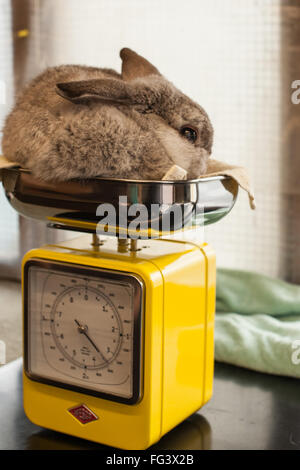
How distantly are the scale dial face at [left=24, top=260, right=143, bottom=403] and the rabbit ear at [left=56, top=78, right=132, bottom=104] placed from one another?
0.26 metres

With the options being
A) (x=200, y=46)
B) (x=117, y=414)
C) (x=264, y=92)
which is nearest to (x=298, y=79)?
(x=264, y=92)

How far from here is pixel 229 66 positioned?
167 centimetres

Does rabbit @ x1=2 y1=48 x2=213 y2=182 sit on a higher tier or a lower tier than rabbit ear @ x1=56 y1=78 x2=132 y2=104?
lower

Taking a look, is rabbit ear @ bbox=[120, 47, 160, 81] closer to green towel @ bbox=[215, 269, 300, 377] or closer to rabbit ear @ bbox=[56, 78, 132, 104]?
rabbit ear @ bbox=[56, 78, 132, 104]

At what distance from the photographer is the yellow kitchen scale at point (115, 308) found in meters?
0.91

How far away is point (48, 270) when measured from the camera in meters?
0.99

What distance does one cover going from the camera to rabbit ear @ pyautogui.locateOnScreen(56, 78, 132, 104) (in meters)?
0.86

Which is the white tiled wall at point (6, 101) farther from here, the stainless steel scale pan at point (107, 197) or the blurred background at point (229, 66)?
the stainless steel scale pan at point (107, 197)

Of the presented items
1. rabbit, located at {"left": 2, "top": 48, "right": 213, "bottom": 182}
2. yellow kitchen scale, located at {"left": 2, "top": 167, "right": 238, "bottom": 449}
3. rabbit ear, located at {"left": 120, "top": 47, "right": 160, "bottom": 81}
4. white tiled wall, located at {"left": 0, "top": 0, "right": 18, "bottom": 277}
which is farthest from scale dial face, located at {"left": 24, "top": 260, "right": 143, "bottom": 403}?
white tiled wall, located at {"left": 0, "top": 0, "right": 18, "bottom": 277}

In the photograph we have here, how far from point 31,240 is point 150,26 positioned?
0.66 meters

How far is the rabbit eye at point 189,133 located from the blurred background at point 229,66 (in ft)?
2.49

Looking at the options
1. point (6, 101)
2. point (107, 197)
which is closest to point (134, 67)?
point (107, 197)

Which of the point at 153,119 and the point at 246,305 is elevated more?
the point at 153,119
